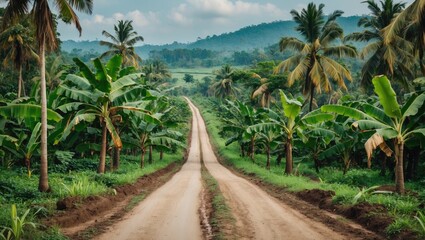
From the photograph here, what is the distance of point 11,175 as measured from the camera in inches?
711

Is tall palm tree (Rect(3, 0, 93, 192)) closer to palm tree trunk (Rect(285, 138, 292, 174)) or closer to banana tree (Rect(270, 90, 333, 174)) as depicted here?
banana tree (Rect(270, 90, 333, 174))

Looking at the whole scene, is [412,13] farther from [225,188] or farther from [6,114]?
[6,114]

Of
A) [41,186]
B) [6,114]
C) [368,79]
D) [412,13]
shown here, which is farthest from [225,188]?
[368,79]

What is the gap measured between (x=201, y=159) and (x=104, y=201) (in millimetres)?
26892

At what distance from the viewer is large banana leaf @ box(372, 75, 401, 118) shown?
1314cm

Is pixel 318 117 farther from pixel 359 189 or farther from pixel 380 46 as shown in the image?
pixel 380 46

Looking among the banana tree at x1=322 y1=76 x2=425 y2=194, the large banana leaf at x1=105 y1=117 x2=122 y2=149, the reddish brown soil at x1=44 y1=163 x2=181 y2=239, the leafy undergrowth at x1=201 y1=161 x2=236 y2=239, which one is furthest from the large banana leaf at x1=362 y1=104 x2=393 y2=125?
the large banana leaf at x1=105 y1=117 x2=122 y2=149

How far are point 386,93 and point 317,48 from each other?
573 inches

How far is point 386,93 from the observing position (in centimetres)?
1323

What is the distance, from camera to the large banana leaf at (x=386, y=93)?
13.1m

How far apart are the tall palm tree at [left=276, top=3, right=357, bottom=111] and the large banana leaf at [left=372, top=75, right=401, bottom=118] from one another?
41.1 feet

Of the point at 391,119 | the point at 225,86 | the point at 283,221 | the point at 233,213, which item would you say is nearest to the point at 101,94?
the point at 233,213

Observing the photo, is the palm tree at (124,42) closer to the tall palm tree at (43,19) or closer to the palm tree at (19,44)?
the palm tree at (19,44)

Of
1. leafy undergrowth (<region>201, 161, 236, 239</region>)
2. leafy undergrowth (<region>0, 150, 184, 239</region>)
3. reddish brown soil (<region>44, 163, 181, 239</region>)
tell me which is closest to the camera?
leafy undergrowth (<region>0, 150, 184, 239</region>)
